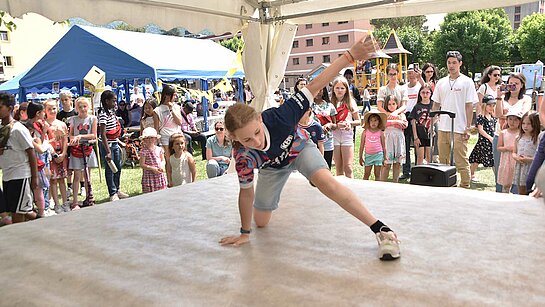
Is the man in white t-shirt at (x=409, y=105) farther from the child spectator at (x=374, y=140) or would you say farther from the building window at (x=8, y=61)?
the building window at (x=8, y=61)

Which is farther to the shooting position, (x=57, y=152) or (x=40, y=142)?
(x=57, y=152)

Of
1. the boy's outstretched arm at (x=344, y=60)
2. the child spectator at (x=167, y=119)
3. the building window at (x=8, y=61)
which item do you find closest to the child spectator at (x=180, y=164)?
the child spectator at (x=167, y=119)

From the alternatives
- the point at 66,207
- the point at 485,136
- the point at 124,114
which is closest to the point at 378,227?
the point at 485,136

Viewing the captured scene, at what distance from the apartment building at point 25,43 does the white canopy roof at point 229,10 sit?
30.2m

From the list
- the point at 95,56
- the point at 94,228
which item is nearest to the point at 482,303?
the point at 94,228

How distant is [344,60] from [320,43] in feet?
149

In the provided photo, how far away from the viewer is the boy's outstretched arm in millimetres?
2225

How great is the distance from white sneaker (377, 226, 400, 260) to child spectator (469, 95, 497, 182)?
3.86 metres

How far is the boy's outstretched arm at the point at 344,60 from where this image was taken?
2225 mm

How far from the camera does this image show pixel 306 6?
444 cm

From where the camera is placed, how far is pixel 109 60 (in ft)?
30.2

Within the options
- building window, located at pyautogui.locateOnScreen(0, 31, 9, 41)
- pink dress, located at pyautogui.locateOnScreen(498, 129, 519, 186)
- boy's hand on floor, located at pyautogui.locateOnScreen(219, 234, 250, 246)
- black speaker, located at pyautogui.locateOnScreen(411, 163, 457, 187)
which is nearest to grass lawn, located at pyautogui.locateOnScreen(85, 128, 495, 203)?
pink dress, located at pyautogui.locateOnScreen(498, 129, 519, 186)

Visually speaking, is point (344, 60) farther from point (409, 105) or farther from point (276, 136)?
point (409, 105)

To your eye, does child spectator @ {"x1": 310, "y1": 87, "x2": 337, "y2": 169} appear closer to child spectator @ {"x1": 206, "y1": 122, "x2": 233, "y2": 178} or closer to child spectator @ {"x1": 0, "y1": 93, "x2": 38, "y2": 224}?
child spectator @ {"x1": 206, "y1": 122, "x2": 233, "y2": 178}
